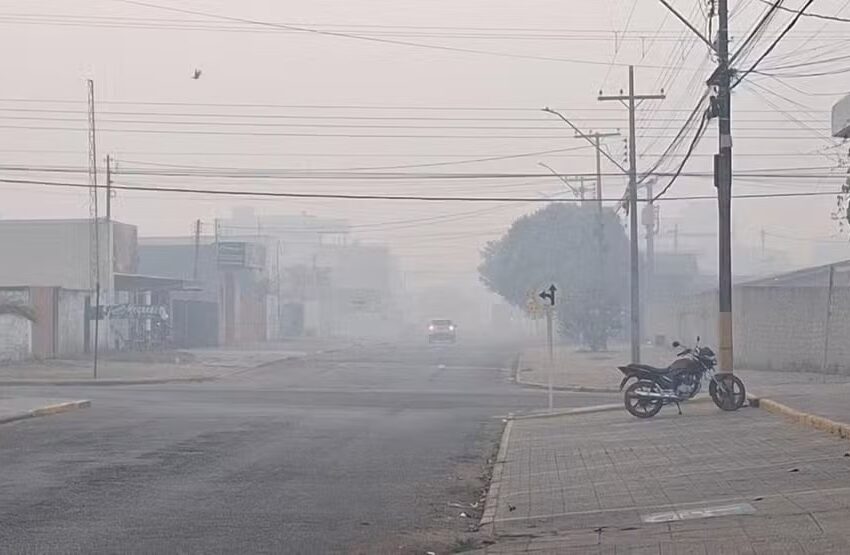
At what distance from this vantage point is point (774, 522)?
11.6m

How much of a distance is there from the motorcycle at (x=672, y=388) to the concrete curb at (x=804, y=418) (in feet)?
1.21

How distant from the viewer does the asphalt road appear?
39.9ft

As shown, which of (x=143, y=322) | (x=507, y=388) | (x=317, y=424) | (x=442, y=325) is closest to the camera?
(x=317, y=424)

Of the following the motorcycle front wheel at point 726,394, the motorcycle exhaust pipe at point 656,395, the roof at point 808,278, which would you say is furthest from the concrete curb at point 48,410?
the roof at point 808,278

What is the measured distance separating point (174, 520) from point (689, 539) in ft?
15.5

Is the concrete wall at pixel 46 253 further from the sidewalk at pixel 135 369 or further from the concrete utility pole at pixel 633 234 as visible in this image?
the concrete utility pole at pixel 633 234

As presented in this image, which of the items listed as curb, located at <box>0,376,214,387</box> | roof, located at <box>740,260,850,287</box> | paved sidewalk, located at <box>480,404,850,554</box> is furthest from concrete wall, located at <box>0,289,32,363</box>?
paved sidewalk, located at <box>480,404,850,554</box>

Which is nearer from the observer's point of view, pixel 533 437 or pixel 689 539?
pixel 689 539

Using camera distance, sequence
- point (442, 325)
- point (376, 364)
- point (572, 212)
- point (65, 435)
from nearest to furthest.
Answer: point (65, 435)
point (376, 364)
point (572, 212)
point (442, 325)

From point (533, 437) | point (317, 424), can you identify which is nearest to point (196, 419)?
point (317, 424)

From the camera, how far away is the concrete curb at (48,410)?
25.7 m

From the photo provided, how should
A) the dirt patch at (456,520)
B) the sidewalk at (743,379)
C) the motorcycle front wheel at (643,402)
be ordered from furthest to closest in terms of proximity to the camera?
the motorcycle front wheel at (643,402) < the sidewalk at (743,379) < the dirt patch at (456,520)

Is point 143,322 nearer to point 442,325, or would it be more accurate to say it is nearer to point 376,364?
point 376,364

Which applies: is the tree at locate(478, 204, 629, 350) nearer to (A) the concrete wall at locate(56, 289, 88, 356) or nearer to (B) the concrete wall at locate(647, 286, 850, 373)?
(A) the concrete wall at locate(56, 289, 88, 356)
